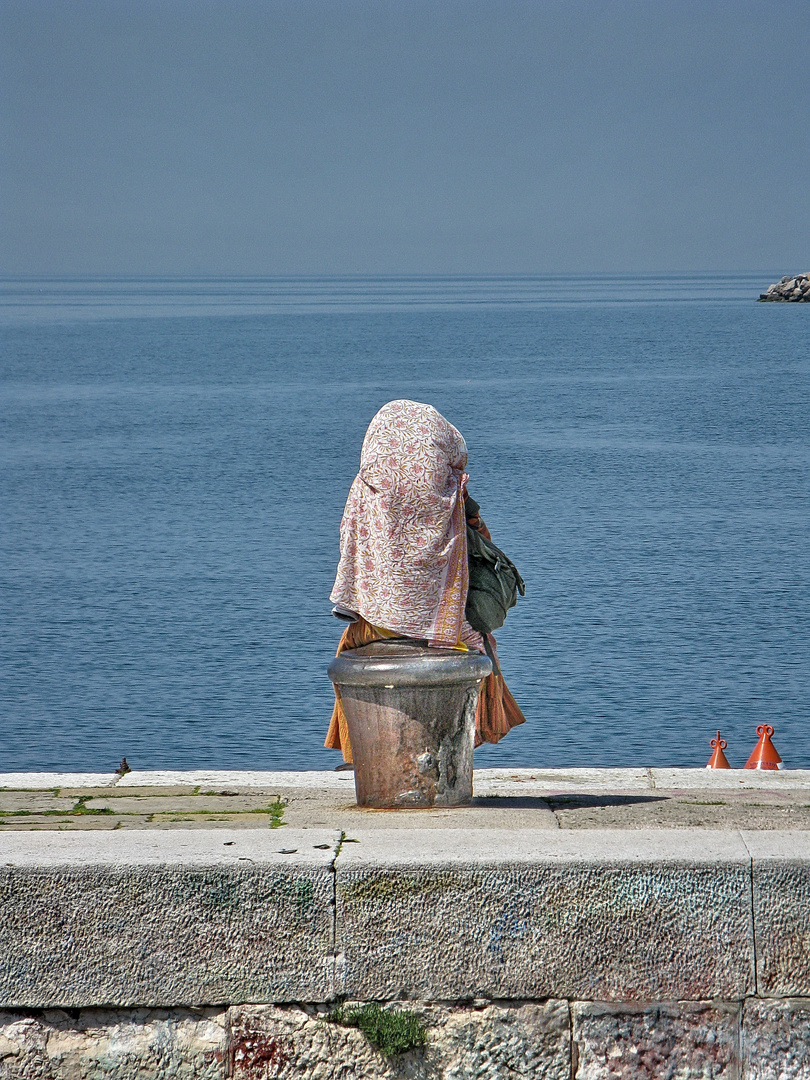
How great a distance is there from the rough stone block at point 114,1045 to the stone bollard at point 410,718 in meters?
1.17

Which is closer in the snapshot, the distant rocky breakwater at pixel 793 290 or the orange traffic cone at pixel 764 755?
the orange traffic cone at pixel 764 755

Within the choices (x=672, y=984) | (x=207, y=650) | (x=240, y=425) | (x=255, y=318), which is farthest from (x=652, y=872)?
(x=255, y=318)

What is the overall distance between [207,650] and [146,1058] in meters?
13.9

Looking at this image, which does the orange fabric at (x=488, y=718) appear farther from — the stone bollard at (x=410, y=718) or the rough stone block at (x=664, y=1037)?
the rough stone block at (x=664, y=1037)

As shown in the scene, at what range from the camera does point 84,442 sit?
135 feet

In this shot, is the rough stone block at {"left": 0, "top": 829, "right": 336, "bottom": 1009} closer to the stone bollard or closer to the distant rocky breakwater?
the stone bollard

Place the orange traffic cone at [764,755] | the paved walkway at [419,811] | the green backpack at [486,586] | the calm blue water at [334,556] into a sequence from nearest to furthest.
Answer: the paved walkway at [419,811] < the green backpack at [486,586] < the orange traffic cone at [764,755] < the calm blue water at [334,556]

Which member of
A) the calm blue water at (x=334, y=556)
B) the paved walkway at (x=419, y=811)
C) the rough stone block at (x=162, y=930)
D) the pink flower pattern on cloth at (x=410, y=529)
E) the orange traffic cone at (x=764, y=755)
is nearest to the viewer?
the rough stone block at (x=162, y=930)

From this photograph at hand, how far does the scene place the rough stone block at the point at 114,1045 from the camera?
3910 millimetres

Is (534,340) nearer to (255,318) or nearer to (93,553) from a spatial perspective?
(255,318)

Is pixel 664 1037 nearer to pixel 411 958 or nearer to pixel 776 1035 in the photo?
pixel 776 1035

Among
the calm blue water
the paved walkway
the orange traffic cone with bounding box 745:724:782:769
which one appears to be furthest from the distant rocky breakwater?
the paved walkway

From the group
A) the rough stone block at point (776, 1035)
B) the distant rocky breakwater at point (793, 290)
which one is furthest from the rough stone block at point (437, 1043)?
the distant rocky breakwater at point (793, 290)

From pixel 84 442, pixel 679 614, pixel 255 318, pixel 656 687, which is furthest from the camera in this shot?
pixel 255 318
